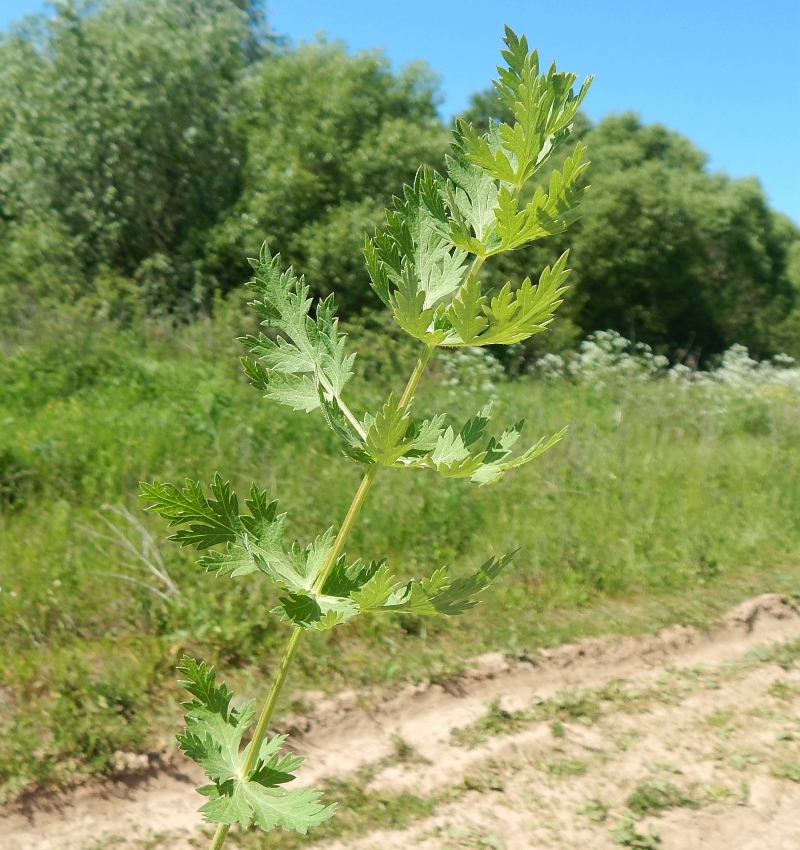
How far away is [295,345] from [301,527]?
14.2 ft

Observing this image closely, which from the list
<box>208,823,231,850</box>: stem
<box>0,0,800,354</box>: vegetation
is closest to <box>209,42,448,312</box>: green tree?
<box>0,0,800,354</box>: vegetation

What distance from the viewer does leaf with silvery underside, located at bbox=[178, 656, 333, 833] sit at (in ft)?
2.61

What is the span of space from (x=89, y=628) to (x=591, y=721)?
2910mm

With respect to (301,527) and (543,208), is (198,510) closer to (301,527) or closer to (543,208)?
(543,208)

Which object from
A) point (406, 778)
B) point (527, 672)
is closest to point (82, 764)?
point (406, 778)

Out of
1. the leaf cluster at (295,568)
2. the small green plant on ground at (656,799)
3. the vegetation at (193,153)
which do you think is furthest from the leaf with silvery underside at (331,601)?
the vegetation at (193,153)

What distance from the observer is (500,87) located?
2.47 ft

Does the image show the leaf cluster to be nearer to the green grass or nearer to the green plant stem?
the green plant stem

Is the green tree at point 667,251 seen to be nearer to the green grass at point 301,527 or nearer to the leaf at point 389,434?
the green grass at point 301,527

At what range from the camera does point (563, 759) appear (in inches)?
155

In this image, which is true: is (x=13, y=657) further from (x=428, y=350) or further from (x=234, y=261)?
(x=234, y=261)

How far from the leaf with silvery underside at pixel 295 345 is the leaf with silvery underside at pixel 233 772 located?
1.08 feet

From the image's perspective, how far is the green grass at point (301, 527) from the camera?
3.81m

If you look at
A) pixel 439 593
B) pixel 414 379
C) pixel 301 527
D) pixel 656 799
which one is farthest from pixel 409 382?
pixel 301 527
